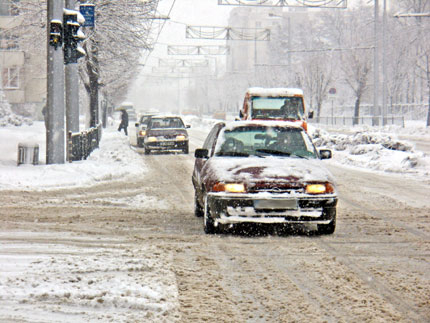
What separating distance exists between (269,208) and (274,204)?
8 centimetres

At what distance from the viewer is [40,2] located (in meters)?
25.4

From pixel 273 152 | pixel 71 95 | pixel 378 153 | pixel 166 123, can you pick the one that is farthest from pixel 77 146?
pixel 273 152

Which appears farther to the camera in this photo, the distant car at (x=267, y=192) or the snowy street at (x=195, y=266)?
the distant car at (x=267, y=192)

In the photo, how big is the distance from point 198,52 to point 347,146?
91.1 ft

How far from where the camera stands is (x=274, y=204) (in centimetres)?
815

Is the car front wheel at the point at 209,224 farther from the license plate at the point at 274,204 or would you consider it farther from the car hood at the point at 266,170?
the license plate at the point at 274,204

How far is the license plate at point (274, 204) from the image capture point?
26.7 ft

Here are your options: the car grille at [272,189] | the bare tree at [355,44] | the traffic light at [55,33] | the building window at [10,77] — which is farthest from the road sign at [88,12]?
the building window at [10,77]

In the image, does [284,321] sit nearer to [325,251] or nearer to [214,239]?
[325,251]

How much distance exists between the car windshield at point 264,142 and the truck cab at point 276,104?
14172 mm

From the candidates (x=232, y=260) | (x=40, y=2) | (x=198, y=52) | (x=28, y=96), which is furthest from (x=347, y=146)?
(x=28, y=96)

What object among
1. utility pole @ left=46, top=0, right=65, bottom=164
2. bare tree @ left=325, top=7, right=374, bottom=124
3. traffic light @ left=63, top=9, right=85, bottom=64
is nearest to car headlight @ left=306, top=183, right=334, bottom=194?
traffic light @ left=63, top=9, right=85, bottom=64

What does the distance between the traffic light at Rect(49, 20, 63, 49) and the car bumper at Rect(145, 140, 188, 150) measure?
10480 mm

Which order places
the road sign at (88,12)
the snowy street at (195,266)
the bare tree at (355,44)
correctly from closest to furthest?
the snowy street at (195,266), the road sign at (88,12), the bare tree at (355,44)
